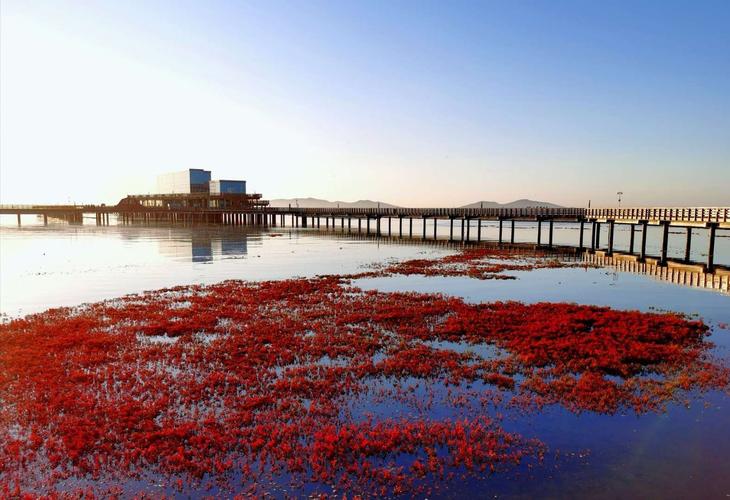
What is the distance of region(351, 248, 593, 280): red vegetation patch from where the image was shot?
130 feet

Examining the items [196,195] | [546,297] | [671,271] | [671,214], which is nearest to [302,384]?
[546,297]

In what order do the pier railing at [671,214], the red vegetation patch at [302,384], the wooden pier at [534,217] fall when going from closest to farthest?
the red vegetation patch at [302,384] < the pier railing at [671,214] < the wooden pier at [534,217]

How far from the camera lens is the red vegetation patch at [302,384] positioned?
9758mm

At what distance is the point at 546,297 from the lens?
2942cm

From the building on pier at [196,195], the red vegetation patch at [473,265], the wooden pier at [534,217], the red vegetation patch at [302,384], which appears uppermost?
the building on pier at [196,195]

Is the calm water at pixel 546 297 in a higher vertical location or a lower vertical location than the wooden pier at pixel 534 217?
lower

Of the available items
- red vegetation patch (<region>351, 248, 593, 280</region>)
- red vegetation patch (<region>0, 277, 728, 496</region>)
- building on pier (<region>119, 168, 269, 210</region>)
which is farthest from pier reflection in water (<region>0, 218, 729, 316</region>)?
building on pier (<region>119, 168, 269, 210</region>)

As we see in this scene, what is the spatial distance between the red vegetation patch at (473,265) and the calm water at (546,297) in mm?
2753

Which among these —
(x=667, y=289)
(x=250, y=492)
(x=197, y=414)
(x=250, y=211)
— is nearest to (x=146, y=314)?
(x=197, y=414)

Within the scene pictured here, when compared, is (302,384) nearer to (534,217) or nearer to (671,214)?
(671,214)

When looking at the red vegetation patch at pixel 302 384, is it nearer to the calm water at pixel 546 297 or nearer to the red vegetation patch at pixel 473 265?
the calm water at pixel 546 297

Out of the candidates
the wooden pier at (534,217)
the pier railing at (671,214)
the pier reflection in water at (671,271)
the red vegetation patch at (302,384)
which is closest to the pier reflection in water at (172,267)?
the pier reflection in water at (671,271)

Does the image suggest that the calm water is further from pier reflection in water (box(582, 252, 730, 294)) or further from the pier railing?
the pier railing

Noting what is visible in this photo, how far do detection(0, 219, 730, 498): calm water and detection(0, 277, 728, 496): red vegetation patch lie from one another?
0.92m
